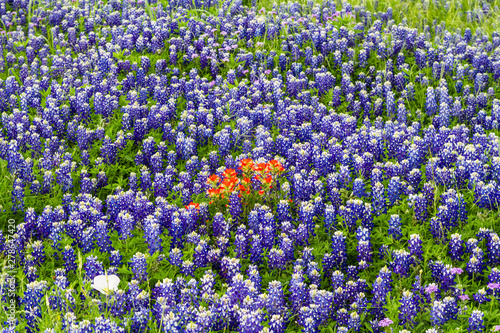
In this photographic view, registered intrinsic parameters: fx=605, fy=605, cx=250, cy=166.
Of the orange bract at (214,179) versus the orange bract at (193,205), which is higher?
the orange bract at (214,179)

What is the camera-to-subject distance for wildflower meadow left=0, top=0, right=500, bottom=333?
13.6 feet

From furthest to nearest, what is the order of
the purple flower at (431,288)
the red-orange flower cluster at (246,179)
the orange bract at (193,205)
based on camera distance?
the red-orange flower cluster at (246,179)
the orange bract at (193,205)
the purple flower at (431,288)

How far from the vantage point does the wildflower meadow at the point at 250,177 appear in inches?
163

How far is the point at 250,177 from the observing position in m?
5.43

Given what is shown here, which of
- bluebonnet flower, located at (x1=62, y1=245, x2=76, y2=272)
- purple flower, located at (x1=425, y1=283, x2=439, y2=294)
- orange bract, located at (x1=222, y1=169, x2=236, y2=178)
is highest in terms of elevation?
orange bract, located at (x1=222, y1=169, x2=236, y2=178)

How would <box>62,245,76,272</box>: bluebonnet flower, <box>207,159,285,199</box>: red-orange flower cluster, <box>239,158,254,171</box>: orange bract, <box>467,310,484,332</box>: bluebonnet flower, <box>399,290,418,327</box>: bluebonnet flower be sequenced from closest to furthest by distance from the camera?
<box>467,310,484,332</box>: bluebonnet flower
<box>399,290,418,327</box>: bluebonnet flower
<box>62,245,76,272</box>: bluebonnet flower
<box>207,159,285,199</box>: red-orange flower cluster
<box>239,158,254,171</box>: orange bract

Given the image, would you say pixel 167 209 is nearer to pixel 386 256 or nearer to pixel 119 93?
pixel 386 256

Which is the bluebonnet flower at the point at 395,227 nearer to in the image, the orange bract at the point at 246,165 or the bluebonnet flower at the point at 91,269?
the orange bract at the point at 246,165

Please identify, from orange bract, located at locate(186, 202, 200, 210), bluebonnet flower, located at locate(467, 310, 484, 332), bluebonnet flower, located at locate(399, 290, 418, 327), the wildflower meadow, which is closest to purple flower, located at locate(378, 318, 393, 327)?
the wildflower meadow

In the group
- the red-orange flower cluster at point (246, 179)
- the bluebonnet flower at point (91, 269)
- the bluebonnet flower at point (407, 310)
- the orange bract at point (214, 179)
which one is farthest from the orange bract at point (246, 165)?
the bluebonnet flower at point (407, 310)

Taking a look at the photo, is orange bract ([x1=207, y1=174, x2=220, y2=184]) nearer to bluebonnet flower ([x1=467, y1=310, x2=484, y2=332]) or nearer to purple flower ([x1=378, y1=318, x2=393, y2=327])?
purple flower ([x1=378, y1=318, x2=393, y2=327])

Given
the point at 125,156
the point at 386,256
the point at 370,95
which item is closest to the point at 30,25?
the point at 125,156

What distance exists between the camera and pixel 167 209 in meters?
5.12

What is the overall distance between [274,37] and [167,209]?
4704mm
